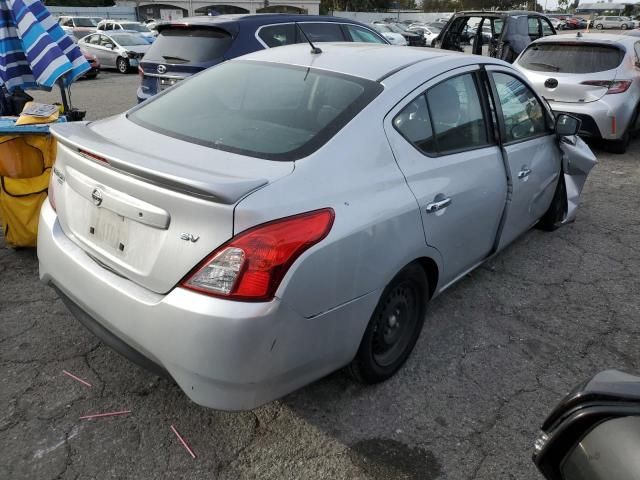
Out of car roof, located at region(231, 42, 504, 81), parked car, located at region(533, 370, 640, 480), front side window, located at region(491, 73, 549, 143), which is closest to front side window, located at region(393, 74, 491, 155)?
car roof, located at region(231, 42, 504, 81)

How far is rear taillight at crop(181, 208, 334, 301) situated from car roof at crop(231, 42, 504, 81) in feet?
3.73

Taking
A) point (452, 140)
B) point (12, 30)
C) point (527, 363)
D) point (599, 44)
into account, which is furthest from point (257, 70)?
point (599, 44)

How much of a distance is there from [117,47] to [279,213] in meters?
19.7

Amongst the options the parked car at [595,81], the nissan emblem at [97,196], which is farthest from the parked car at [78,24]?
the nissan emblem at [97,196]

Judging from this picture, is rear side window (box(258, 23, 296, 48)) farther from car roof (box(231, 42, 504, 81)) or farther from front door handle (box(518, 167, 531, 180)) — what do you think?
front door handle (box(518, 167, 531, 180))

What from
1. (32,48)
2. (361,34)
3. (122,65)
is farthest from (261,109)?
(122,65)

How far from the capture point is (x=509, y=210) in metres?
3.41

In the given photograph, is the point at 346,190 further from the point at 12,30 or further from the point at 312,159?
the point at 12,30

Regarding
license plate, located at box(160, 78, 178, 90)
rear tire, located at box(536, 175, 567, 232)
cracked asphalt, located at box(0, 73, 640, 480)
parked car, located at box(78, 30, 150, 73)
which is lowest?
parked car, located at box(78, 30, 150, 73)

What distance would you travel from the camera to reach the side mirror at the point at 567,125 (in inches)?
155

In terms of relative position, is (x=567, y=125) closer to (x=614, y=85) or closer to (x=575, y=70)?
(x=614, y=85)

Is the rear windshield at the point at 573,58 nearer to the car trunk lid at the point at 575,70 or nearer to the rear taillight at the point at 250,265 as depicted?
the car trunk lid at the point at 575,70

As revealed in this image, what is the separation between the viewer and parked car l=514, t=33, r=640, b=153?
269 inches

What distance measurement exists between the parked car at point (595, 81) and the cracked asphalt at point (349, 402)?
3911 millimetres
